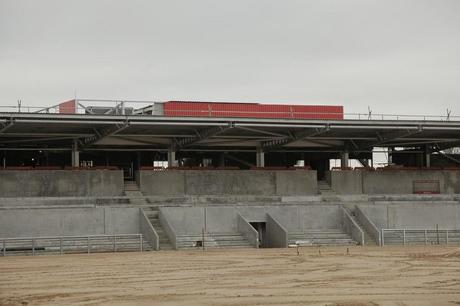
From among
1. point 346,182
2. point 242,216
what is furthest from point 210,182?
point 346,182

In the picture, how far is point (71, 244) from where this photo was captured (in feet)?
124

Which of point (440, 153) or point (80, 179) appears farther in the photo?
point (440, 153)

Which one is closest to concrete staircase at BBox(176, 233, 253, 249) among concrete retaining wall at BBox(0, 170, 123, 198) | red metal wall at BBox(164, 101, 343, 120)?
concrete retaining wall at BBox(0, 170, 123, 198)

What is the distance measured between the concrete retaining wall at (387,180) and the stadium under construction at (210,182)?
0.25ft

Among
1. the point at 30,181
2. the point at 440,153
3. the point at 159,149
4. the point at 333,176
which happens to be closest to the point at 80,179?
the point at 30,181

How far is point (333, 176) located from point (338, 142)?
590 centimetres

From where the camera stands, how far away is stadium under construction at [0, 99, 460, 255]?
40469 millimetres

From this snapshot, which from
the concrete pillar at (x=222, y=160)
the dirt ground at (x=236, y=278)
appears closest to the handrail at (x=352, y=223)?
the dirt ground at (x=236, y=278)

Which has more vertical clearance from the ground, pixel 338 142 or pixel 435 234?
pixel 338 142

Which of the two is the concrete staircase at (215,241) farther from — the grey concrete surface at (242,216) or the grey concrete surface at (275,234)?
the grey concrete surface at (275,234)

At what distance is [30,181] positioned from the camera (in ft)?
153

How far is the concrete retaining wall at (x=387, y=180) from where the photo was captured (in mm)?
53531

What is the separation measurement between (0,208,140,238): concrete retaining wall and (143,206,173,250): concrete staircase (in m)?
0.77

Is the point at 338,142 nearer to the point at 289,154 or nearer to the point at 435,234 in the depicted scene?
the point at 289,154
